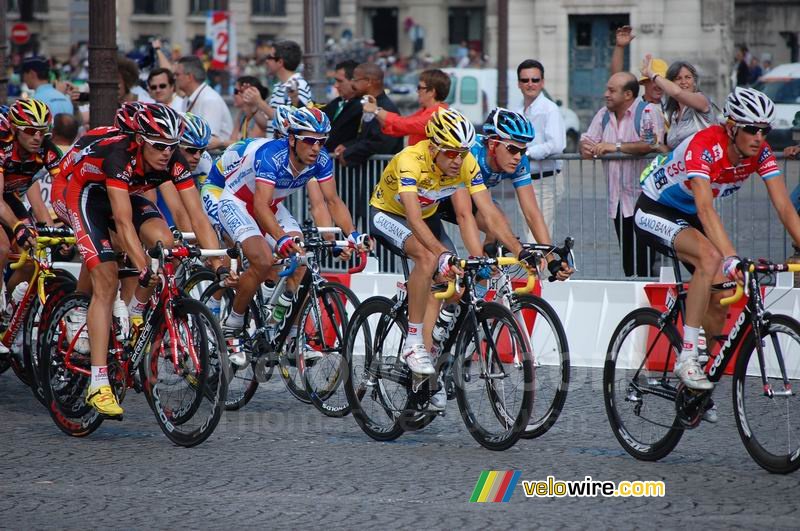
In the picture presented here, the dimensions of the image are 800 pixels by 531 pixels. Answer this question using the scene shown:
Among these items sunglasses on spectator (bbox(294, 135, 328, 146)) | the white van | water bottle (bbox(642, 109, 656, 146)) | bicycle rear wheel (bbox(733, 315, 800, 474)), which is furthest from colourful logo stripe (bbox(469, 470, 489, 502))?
the white van

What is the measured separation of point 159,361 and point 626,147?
15.1ft

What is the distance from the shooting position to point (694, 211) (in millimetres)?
7625

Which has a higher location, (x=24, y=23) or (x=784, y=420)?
(x=24, y=23)

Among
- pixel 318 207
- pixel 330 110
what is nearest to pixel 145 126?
pixel 318 207

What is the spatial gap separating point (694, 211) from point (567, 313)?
297 centimetres

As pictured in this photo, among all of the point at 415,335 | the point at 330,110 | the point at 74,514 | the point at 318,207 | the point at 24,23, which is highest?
the point at 24,23

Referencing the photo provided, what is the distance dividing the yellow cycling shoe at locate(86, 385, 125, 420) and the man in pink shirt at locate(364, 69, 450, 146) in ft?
Answer: 13.5

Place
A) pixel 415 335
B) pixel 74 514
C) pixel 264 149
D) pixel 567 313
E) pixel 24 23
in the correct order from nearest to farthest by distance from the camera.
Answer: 1. pixel 74 514
2. pixel 415 335
3. pixel 264 149
4. pixel 567 313
5. pixel 24 23

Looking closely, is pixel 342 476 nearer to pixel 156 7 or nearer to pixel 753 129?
pixel 753 129

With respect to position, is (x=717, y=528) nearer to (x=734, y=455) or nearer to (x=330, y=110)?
(x=734, y=455)

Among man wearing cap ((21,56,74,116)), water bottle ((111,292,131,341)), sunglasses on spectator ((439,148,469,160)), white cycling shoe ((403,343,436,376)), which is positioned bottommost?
white cycling shoe ((403,343,436,376))

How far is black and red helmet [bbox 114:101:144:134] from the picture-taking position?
7965 millimetres

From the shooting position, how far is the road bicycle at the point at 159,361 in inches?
295

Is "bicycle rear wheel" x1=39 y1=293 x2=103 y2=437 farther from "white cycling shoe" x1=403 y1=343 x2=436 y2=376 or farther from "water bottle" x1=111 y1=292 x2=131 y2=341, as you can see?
"white cycling shoe" x1=403 y1=343 x2=436 y2=376
